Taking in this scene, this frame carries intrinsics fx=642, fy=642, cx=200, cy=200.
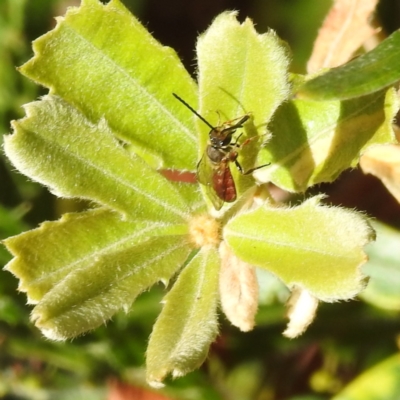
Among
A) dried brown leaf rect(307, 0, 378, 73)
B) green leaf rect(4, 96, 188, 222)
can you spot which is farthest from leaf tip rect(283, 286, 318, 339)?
dried brown leaf rect(307, 0, 378, 73)

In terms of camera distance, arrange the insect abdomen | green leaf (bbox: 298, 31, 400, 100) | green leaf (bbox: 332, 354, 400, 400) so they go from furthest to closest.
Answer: green leaf (bbox: 332, 354, 400, 400) < the insect abdomen < green leaf (bbox: 298, 31, 400, 100)

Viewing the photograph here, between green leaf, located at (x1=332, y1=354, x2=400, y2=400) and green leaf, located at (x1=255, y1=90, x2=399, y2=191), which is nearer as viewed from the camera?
green leaf, located at (x1=255, y1=90, x2=399, y2=191)

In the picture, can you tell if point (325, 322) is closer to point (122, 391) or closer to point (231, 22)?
point (122, 391)

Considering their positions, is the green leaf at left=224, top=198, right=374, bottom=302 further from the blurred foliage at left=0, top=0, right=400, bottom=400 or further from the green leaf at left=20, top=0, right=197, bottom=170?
the blurred foliage at left=0, top=0, right=400, bottom=400

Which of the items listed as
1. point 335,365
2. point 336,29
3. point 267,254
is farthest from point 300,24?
point 267,254

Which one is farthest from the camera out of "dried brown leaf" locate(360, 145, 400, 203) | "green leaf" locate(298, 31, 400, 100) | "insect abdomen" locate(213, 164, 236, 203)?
"dried brown leaf" locate(360, 145, 400, 203)
